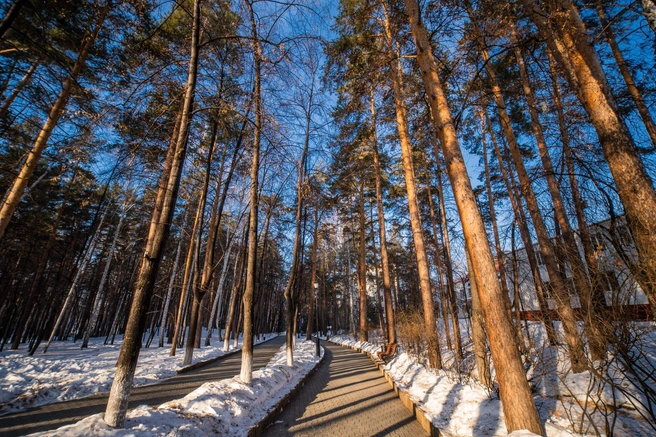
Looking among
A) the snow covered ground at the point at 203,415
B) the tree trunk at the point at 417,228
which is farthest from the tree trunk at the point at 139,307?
the tree trunk at the point at 417,228

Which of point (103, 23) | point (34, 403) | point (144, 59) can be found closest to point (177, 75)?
point (144, 59)

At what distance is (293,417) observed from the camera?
4949 mm

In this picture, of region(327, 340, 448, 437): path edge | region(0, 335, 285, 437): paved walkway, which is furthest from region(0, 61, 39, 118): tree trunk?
region(327, 340, 448, 437): path edge

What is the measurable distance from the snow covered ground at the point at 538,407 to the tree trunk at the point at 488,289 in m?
0.39

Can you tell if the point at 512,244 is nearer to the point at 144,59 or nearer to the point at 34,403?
the point at 144,59

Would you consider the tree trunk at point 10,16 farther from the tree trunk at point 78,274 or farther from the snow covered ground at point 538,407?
the tree trunk at point 78,274

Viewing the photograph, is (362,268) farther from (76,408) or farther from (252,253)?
(76,408)

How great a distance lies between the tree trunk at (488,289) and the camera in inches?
119

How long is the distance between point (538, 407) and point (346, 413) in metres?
3.42

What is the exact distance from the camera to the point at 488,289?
139 inches

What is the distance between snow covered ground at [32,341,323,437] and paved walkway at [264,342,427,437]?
0.52 m

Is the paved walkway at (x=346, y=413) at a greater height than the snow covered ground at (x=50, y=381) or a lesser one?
lesser

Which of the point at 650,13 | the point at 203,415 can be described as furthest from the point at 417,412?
the point at 650,13

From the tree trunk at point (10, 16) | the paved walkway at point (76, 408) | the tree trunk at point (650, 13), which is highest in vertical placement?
the tree trunk at point (650, 13)
